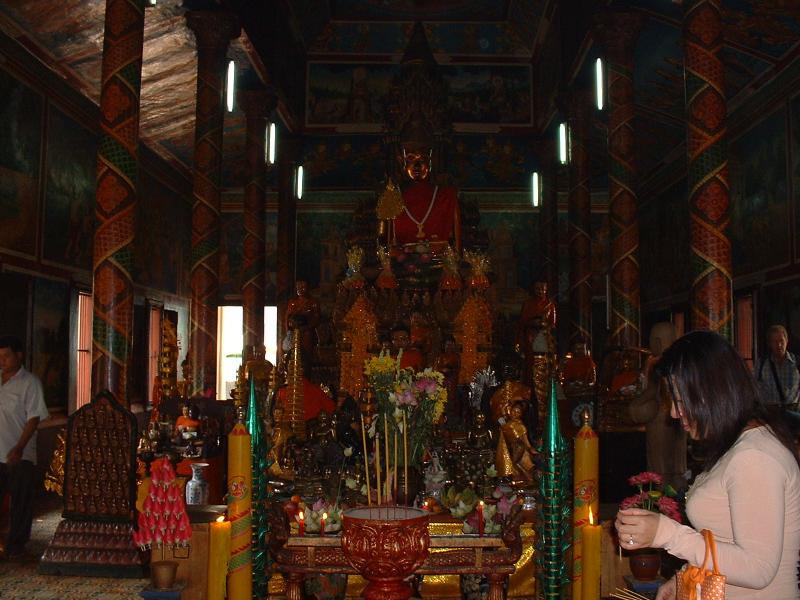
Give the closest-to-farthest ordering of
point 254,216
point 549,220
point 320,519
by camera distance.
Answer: point 320,519
point 254,216
point 549,220

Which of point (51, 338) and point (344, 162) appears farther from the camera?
point (344, 162)

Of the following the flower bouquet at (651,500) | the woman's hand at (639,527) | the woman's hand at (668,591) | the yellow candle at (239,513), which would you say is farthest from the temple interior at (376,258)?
the woman's hand at (639,527)

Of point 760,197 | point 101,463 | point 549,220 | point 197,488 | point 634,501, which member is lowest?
point 197,488

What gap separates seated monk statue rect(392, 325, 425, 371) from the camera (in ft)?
30.1

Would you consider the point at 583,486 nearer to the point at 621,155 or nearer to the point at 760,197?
the point at 621,155

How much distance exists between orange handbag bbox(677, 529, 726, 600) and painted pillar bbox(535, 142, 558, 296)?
15.1m

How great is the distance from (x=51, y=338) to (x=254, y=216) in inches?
176

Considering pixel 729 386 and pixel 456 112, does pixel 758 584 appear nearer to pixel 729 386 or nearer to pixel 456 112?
pixel 729 386

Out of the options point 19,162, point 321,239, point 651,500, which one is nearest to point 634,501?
point 651,500

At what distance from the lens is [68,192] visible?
40.9 ft

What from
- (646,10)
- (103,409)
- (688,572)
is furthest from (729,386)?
(646,10)

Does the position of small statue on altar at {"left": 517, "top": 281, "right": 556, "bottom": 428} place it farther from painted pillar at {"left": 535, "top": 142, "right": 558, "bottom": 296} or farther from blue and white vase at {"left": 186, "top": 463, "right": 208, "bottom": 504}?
painted pillar at {"left": 535, "top": 142, "right": 558, "bottom": 296}

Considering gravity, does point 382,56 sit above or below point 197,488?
above

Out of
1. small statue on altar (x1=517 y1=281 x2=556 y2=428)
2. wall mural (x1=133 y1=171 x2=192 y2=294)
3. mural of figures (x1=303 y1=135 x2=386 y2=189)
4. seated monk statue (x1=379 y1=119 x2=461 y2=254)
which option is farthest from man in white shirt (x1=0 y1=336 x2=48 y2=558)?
mural of figures (x1=303 y1=135 x2=386 y2=189)
